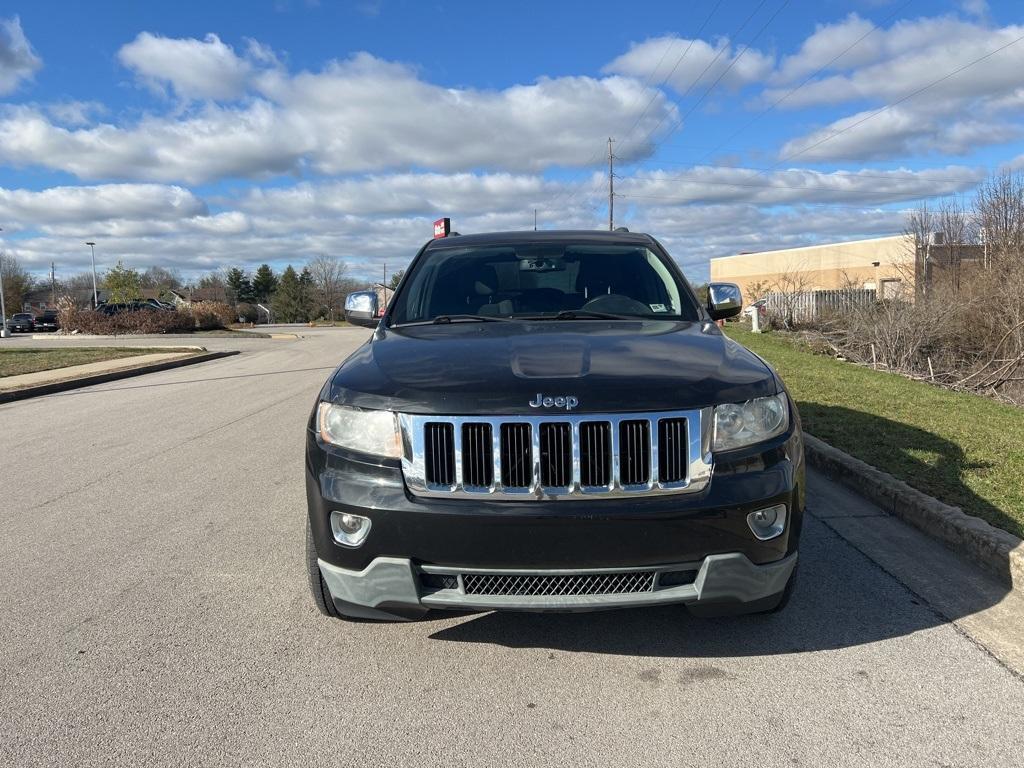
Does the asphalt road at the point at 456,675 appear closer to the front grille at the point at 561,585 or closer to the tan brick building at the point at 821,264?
the front grille at the point at 561,585

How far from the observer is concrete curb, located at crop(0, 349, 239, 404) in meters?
12.4

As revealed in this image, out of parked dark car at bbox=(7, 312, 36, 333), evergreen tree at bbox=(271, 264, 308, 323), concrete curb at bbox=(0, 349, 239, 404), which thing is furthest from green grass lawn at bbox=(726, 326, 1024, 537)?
evergreen tree at bbox=(271, 264, 308, 323)

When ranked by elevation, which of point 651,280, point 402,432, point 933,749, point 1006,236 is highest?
point 1006,236

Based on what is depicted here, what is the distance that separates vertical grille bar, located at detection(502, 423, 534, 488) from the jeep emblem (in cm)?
9

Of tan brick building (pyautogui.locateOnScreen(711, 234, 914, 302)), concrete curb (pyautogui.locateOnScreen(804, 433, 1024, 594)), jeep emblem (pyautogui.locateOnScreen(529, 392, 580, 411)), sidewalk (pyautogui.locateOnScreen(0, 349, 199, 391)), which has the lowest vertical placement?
concrete curb (pyautogui.locateOnScreen(804, 433, 1024, 594))

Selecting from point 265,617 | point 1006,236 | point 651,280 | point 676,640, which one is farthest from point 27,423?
point 1006,236

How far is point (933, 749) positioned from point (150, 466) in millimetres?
6233

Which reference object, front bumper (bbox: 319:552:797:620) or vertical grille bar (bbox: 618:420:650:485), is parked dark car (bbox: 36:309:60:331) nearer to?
front bumper (bbox: 319:552:797:620)

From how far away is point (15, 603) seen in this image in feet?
12.3

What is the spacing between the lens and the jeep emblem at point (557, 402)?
2.74 meters

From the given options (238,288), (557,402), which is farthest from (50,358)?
(238,288)

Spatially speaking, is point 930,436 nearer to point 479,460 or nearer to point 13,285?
point 479,460

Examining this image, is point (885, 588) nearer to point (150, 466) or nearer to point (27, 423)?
point (150, 466)

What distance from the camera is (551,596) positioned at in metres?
2.75
